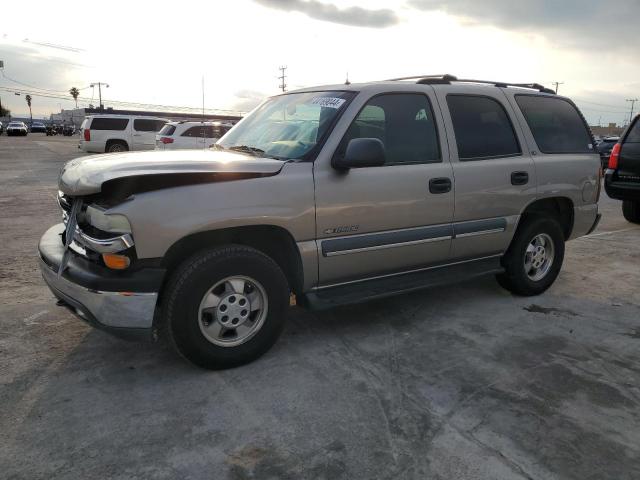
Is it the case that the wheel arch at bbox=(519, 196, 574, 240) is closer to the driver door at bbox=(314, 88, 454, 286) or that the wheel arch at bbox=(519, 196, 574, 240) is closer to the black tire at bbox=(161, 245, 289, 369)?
the driver door at bbox=(314, 88, 454, 286)

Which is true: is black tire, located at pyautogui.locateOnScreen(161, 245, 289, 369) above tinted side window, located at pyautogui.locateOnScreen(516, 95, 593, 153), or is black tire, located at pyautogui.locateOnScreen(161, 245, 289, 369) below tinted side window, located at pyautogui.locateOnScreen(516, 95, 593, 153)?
below

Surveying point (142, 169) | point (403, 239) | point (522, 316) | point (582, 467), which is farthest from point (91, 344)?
point (522, 316)

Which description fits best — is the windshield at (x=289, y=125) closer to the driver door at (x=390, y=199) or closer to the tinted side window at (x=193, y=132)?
the driver door at (x=390, y=199)

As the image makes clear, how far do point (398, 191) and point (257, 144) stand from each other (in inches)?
45.5

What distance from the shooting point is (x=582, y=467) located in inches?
96.7

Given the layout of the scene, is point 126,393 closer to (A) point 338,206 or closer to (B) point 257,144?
(A) point 338,206

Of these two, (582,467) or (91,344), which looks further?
(91,344)

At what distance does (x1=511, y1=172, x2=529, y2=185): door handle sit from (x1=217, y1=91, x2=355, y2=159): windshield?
1.70 metres

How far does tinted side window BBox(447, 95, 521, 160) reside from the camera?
4.22 m

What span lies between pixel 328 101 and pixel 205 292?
1.71 metres

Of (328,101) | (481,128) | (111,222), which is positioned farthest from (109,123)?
(111,222)

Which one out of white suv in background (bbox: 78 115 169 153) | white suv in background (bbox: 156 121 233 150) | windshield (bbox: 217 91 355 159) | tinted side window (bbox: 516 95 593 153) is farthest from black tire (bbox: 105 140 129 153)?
tinted side window (bbox: 516 95 593 153)

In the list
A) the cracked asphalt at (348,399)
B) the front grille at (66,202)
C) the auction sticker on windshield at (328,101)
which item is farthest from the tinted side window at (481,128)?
the front grille at (66,202)

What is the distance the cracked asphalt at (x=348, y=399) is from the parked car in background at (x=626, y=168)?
4.39 m
